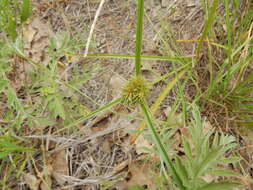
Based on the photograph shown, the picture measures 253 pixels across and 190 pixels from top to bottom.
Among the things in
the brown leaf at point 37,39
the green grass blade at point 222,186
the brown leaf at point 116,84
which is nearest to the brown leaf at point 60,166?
the brown leaf at point 116,84

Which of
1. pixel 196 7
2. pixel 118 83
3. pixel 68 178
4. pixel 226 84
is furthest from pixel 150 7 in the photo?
pixel 68 178

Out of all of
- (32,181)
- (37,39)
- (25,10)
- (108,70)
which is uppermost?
(25,10)

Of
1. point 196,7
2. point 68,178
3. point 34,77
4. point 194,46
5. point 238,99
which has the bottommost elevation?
point 68,178

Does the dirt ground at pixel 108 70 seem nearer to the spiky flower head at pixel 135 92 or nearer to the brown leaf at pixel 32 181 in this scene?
→ the brown leaf at pixel 32 181

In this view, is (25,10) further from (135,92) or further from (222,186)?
(222,186)

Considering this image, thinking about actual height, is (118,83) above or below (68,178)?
above

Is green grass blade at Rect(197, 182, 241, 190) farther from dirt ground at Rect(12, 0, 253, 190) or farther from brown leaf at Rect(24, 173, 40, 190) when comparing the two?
brown leaf at Rect(24, 173, 40, 190)

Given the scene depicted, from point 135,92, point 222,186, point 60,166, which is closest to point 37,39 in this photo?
point 60,166

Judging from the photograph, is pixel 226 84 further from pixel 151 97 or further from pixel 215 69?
pixel 151 97
